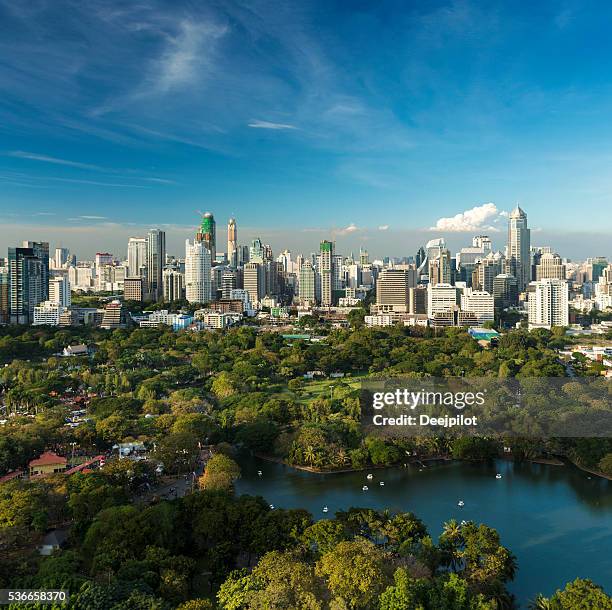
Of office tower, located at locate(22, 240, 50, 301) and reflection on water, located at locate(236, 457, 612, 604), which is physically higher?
office tower, located at locate(22, 240, 50, 301)

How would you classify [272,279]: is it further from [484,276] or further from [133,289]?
[484,276]

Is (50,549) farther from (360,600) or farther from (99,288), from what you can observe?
(99,288)

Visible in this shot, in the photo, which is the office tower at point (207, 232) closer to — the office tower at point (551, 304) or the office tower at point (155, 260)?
the office tower at point (155, 260)

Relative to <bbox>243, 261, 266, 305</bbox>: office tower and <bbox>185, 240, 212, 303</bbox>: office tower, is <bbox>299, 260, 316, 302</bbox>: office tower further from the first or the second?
<bbox>185, 240, 212, 303</bbox>: office tower

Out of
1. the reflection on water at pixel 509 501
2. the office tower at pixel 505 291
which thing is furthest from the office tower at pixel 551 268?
the reflection on water at pixel 509 501

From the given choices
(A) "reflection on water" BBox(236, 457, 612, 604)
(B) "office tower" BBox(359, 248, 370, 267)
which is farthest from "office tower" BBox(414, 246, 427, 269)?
(A) "reflection on water" BBox(236, 457, 612, 604)

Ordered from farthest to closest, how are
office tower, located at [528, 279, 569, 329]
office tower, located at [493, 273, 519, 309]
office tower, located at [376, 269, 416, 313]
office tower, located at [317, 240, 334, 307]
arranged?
office tower, located at [317, 240, 334, 307]
office tower, located at [493, 273, 519, 309]
office tower, located at [376, 269, 416, 313]
office tower, located at [528, 279, 569, 329]

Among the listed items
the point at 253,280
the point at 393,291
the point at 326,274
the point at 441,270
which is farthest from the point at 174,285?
the point at 441,270
